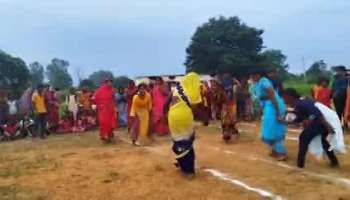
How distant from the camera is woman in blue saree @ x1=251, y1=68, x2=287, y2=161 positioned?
1092 centimetres

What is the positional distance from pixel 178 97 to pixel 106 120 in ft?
21.5

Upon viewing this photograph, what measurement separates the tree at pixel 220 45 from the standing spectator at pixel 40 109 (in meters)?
17.0

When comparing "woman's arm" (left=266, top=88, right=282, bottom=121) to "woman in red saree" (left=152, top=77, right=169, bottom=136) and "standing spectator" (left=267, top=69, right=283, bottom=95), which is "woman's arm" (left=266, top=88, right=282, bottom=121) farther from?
"woman in red saree" (left=152, top=77, right=169, bottom=136)

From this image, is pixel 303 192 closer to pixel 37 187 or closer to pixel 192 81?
pixel 192 81

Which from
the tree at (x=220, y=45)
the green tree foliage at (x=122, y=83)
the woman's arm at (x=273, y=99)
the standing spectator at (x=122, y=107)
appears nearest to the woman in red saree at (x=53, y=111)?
the standing spectator at (x=122, y=107)

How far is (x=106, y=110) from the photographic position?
16.5 metres

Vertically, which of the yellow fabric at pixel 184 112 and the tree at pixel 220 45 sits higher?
the tree at pixel 220 45

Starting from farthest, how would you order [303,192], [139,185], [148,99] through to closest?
[148,99] < [139,185] < [303,192]

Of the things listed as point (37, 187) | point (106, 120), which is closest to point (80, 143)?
point (106, 120)

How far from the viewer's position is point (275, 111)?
11.0 m

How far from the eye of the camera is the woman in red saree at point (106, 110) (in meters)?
16.5

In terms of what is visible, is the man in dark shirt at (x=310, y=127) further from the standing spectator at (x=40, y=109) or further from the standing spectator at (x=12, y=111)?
the standing spectator at (x=12, y=111)

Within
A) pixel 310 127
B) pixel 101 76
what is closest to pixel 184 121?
pixel 310 127

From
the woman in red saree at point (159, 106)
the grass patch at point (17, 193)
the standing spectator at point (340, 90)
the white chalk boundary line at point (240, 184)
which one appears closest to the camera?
the white chalk boundary line at point (240, 184)
